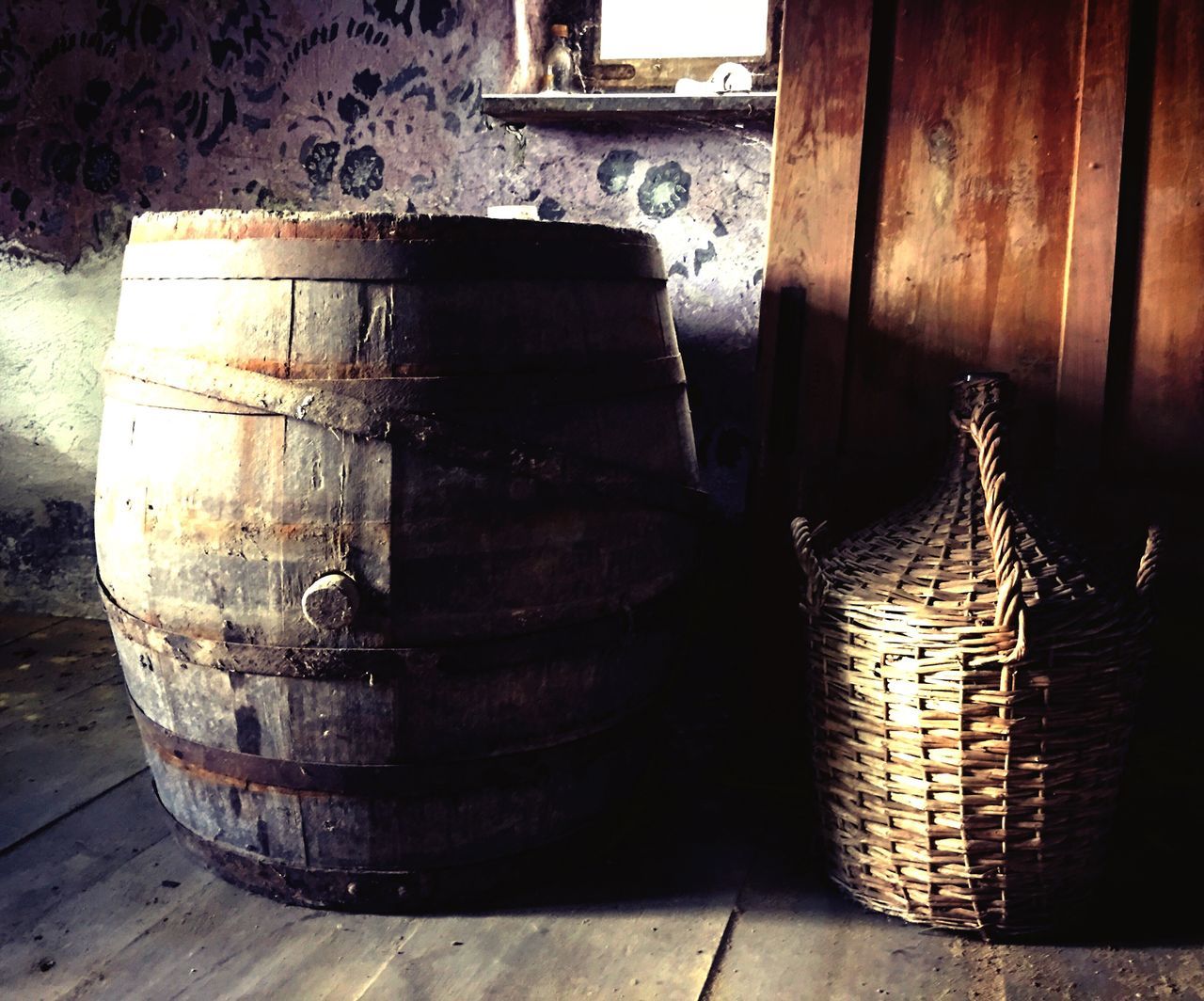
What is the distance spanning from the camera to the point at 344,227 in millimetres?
1346

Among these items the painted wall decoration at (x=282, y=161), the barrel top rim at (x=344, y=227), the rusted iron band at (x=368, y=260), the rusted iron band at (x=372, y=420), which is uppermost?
the painted wall decoration at (x=282, y=161)

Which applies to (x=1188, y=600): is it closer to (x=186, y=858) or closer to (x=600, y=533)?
(x=600, y=533)

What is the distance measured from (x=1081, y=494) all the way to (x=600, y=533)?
0.88 metres

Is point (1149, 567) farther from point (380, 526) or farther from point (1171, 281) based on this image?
point (380, 526)

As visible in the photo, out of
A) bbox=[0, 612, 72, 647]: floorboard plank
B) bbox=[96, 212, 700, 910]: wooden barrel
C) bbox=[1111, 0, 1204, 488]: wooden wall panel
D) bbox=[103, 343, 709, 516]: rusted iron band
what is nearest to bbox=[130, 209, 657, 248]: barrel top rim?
bbox=[96, 212, 700, 910]: wooden barrel

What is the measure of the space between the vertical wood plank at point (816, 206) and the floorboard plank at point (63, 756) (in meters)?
1.39

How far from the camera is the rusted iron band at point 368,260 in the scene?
1.35 metres

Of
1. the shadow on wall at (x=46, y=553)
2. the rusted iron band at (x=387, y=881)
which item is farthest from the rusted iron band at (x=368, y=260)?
the shadow on wall at (x=46, y=553)

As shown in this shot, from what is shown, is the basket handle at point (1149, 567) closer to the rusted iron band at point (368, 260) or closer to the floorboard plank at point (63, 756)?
the rusted iron band at point (368, 260)

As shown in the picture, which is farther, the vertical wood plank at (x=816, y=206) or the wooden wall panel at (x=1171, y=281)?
the vertical wood plank at (x=816, y=206)

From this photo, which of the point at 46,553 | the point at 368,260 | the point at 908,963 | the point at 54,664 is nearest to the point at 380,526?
the point at 368,260

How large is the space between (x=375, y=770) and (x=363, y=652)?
181 mm

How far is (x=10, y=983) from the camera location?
53.5 inches

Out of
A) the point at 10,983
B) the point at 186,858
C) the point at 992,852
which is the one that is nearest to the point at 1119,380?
the point at 992,852
